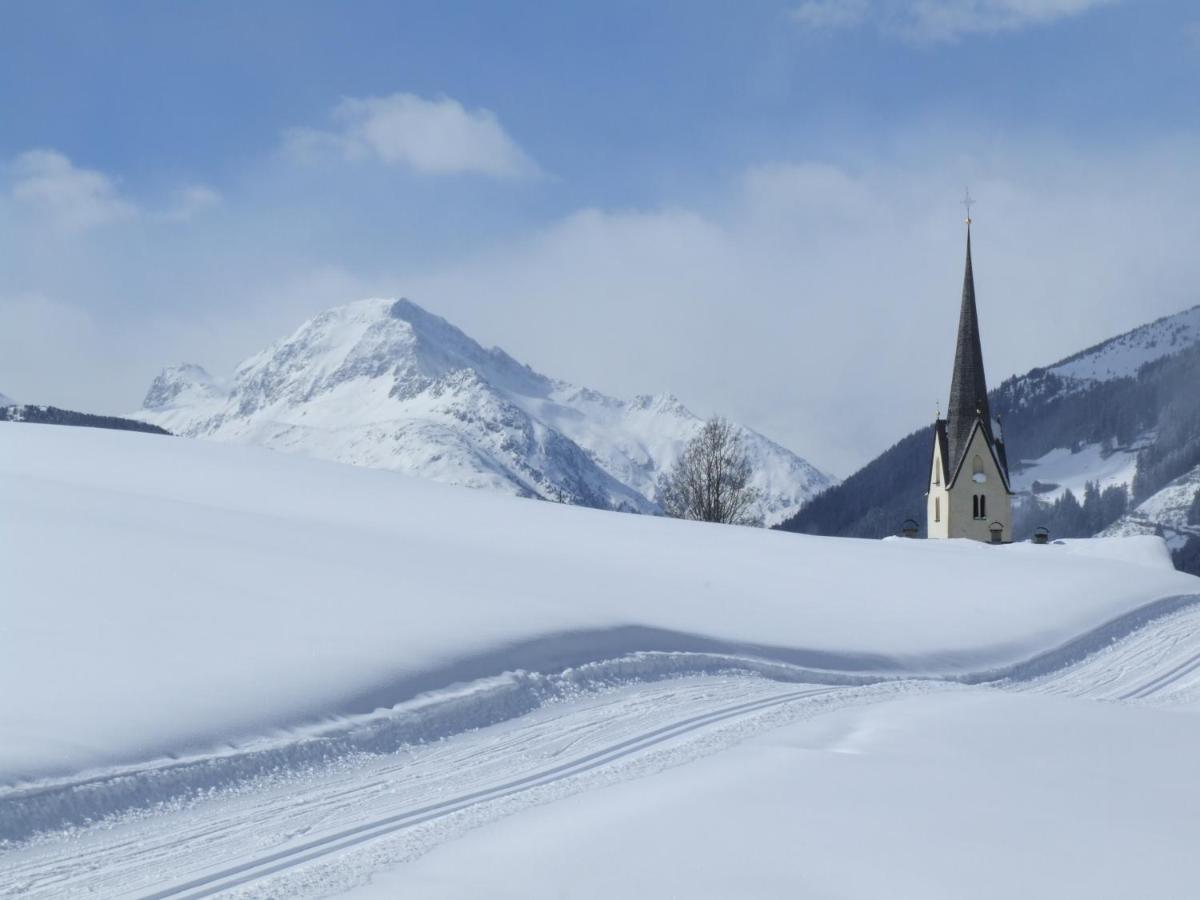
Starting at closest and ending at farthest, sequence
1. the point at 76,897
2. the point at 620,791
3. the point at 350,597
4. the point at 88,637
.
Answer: the point at 76,897 → the point at 620,791 → the point at 88,637 → the point at 350,597

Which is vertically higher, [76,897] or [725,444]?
[725,444]

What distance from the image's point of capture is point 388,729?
11.5m

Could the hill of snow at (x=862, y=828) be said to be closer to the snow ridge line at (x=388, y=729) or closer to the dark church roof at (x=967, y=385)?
the snow ridge line at (x=388, y=729)

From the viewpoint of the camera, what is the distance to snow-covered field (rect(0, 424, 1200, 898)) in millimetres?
8234

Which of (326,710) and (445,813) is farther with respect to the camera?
(326,710)

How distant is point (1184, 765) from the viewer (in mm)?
11344

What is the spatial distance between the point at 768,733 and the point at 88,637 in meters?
6.83

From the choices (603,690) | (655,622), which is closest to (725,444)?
(655,622)

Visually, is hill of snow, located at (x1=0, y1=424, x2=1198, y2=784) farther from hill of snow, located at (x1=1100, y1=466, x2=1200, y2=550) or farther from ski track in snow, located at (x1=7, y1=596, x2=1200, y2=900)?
hill of snow, located at (x1=1100, y1=466, x2=1200, y2=550)

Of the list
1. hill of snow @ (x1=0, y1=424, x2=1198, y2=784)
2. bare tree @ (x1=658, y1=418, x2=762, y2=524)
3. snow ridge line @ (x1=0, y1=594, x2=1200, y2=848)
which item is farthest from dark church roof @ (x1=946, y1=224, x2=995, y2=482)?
snow ridge line @ (x1=0, y1=594, x2=1200, y2=848)

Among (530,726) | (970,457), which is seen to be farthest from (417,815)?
(970,457)

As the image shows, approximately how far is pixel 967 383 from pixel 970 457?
4144 mm

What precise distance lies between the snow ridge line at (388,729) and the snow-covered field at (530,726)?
31mm

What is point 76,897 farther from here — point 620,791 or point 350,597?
point 350,597
